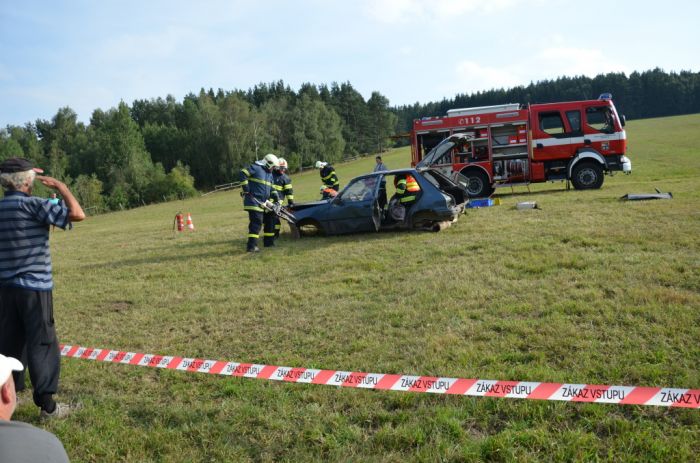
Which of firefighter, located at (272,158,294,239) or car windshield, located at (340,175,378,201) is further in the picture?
firefighter, located at (272,158,294,239)

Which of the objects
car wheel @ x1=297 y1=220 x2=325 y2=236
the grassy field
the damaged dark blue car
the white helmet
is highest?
the white helmet

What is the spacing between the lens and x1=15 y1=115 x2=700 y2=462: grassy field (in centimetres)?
300

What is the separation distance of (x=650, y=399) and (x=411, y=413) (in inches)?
55.7

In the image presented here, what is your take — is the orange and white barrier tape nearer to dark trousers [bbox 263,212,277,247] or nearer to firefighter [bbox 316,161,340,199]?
dark trousers [bbox 263,212,277,247]

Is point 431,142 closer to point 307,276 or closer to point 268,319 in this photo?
point 307,276

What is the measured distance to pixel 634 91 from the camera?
92.0 m

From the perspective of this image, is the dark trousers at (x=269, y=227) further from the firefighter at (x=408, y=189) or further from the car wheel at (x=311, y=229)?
the firefighter at (x=408, y=189)

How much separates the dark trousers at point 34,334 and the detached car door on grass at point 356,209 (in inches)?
259

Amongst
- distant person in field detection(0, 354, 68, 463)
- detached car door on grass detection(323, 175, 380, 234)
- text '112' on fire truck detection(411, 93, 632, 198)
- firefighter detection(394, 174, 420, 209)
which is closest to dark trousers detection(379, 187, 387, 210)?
detached car door on grass detection(323, 175, 380, 234)

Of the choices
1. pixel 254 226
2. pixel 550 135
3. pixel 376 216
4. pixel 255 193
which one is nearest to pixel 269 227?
pixel 254 226

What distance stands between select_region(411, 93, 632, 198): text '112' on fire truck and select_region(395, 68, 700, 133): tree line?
7258 cm

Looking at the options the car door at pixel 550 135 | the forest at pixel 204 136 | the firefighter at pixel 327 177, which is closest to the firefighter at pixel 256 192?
the firefighter at pixel 327 177

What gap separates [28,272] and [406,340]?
3.04 meters

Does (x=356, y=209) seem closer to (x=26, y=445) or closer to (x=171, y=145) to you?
(x=26, y=445)
